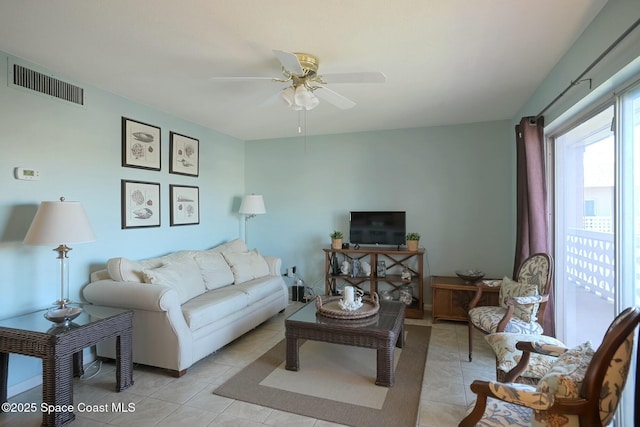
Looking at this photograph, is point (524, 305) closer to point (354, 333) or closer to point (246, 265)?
point (354, 333)

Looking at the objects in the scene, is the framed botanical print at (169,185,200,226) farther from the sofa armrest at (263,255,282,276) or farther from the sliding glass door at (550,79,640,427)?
the sliding glass door at (550,79,640,427)

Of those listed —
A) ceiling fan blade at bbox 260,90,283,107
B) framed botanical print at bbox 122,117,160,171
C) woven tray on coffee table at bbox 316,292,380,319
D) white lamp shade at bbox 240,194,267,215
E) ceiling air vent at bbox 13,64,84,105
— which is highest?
ceiling air vent at bbox 13,64,84,105

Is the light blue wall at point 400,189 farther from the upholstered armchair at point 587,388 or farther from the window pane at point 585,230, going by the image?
the upholstered armchair at point 587,388

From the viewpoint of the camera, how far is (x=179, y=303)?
8.70ft

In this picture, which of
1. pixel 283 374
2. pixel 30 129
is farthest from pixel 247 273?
pixel 30 129

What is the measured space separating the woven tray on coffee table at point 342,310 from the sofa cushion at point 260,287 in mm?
825

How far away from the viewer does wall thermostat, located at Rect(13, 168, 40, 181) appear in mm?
2396

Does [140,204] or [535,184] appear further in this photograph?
[140,204]

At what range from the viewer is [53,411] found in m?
1.93

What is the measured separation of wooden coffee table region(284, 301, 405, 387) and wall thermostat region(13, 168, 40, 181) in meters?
2.32

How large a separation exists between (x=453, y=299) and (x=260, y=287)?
2.30 metres

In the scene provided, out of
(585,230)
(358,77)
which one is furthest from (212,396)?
(585,230)

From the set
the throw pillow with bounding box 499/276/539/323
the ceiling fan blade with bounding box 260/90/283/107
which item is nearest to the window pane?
the throw pillow with bounding box 499/276/539/323

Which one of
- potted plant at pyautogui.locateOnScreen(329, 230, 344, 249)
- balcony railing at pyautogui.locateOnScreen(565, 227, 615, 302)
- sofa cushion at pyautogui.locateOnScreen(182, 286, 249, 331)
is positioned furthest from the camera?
potted plant at pyautogui.locateOnScreen(329, 230, 344, 249)
